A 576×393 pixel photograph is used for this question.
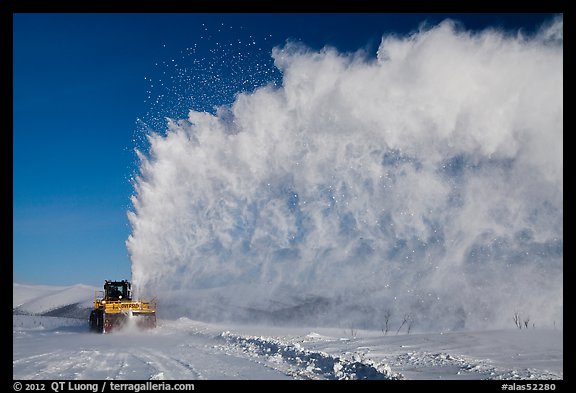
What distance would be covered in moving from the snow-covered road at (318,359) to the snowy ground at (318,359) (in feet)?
0.06

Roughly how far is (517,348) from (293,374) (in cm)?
640

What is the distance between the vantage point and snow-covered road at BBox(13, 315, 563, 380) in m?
10.2

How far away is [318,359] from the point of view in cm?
1208

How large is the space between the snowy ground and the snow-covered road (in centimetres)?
2

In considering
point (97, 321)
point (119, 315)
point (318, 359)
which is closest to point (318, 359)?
point (318, 359)

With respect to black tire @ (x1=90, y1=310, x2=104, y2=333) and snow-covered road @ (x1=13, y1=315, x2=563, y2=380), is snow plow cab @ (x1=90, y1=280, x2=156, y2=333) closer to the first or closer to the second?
black tire @ (x1=90, y1=310, x2=104, y2=333)

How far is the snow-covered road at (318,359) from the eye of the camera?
1025 cm

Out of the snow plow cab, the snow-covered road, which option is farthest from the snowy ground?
the snow plow cab

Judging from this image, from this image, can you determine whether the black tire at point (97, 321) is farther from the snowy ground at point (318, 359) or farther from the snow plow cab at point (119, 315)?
the snowy ground at point (318, 359)

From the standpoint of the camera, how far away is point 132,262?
33.7 meters
